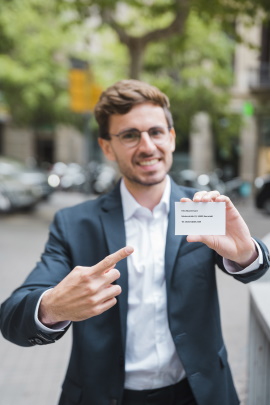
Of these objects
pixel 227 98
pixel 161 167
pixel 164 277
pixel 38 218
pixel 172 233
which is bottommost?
pixel 38 218

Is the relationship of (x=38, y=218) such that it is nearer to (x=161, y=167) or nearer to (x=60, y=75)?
(x=60, y=75)

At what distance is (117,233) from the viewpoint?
63.4 inches

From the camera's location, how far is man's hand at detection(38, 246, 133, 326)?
1138 mm

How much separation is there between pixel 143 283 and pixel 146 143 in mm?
484

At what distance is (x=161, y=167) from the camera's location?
160cm

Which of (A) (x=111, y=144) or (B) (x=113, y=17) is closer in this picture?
(A) (x=111, y=144)

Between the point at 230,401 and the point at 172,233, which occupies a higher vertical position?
the point at 172,233

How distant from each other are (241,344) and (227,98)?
1213 centimetres

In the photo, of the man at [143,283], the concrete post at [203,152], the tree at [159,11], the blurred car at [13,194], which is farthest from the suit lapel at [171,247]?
the concrete post at [203,152]

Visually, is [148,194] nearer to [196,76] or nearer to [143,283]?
[143,283]

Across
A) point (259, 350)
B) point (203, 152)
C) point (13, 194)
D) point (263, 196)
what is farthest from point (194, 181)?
point (259, 350)

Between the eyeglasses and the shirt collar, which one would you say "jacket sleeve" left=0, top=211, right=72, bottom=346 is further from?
the eyeglasses

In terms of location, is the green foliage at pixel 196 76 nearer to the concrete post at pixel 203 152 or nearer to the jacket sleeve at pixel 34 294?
the concrete post at pixel 203 152

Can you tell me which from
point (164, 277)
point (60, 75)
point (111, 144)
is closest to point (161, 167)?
point (111, 144)
